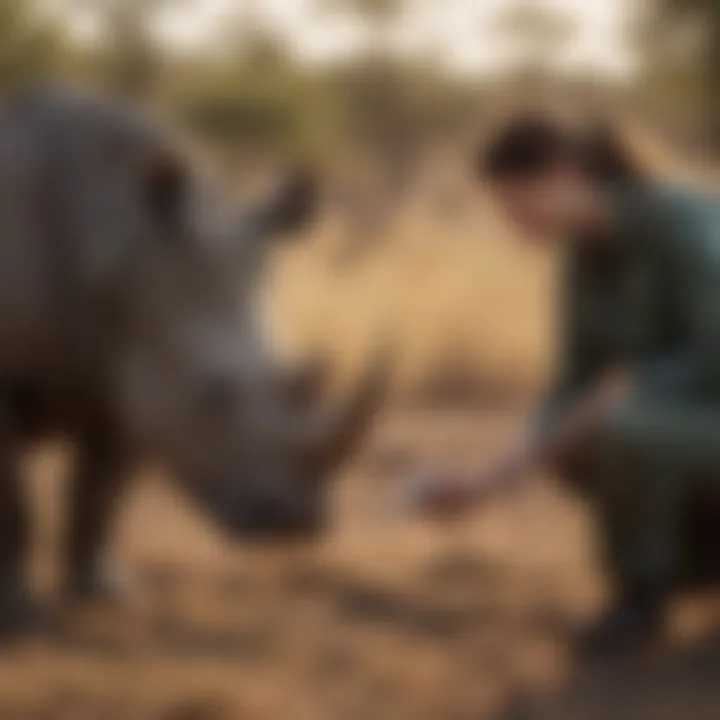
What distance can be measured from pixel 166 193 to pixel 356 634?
3.30 ft

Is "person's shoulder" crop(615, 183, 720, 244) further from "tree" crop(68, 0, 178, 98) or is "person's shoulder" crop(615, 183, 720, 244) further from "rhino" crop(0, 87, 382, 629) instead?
"tree" crop(68, 0, 178, 98)

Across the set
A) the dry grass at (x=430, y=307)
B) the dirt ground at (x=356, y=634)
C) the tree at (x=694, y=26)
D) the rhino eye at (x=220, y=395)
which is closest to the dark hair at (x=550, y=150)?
the rhino eye at (x=220, y=395)

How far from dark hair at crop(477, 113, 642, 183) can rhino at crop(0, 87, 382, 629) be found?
55 cm

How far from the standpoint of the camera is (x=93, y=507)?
12.9ft

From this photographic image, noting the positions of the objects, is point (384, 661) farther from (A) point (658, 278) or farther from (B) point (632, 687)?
(A) point (658, 278)

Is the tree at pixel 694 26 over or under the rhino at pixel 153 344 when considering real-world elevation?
over

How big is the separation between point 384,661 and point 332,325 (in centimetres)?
387

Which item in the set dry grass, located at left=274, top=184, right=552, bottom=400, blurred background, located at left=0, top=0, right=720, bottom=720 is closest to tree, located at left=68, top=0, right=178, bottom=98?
blurred background, located at left=0, top=0, right=720, bottom=720

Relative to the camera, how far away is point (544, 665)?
10.8ft

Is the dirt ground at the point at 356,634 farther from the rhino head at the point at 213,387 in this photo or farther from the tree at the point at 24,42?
the tree at the point at 24,42

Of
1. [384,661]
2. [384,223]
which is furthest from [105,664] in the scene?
[384,223]

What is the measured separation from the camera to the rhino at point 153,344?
3.52 m

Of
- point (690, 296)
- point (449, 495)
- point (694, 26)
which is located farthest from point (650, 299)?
point (694, 26)

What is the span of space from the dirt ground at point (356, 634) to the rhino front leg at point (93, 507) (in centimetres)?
14
